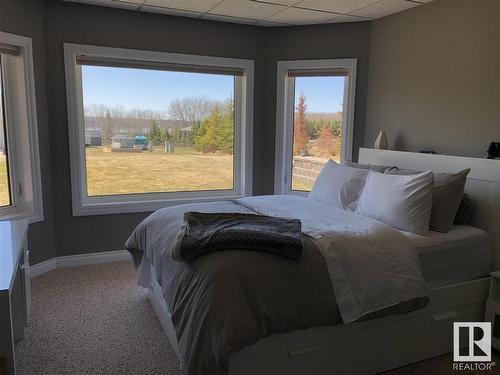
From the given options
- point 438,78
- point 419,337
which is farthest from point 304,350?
point 438,78

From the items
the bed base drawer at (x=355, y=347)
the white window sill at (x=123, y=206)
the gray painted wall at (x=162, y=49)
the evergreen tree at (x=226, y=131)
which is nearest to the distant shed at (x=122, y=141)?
the gray painted wall at (x=162, y=49)

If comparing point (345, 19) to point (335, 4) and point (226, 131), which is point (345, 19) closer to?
point (335, 4)

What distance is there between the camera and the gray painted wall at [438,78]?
2871mm

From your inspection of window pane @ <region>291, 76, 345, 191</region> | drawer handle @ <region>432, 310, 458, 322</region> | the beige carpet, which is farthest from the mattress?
window pane @ <region>291, 76, 345, 191</region>

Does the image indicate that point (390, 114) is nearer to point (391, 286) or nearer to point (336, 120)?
point (336, 120)

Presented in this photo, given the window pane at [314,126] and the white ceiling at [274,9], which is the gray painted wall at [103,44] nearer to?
the white ceiling at [274,9]

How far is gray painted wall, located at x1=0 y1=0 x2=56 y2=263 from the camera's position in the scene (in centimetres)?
312

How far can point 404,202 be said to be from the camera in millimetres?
2453

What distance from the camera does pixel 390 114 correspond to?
375cm

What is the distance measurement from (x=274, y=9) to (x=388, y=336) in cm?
279

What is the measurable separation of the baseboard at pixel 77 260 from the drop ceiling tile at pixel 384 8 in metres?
3.21

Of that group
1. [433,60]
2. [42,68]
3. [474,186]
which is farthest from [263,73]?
[474,186]

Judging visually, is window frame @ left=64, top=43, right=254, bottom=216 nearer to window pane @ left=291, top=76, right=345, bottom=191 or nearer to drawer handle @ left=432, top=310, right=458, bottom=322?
window pane @ left=291, top=76, right=345, bottom=191

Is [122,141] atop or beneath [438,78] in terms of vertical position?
beneath
